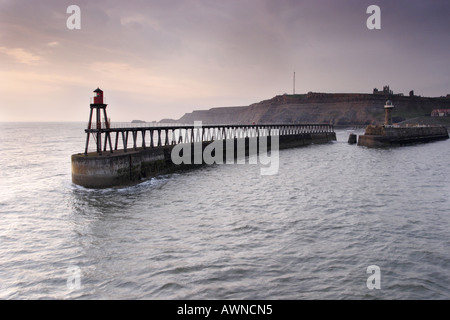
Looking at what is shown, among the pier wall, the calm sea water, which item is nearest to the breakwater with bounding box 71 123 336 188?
the pier wall

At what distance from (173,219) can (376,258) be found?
25.4ft

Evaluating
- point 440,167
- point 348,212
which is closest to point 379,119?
point 440,167

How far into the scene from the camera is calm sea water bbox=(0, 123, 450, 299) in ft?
27.5

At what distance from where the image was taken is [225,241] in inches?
447

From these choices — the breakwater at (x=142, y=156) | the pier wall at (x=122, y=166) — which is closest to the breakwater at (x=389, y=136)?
the breakwater at (x=142, y=156)

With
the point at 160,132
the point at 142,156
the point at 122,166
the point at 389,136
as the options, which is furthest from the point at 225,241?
the point at 389,136

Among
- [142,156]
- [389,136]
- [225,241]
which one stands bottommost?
[225,241]

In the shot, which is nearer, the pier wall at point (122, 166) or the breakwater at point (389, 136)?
the pier wall at point (122, 166)

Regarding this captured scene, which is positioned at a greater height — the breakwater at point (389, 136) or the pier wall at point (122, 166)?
the breakwater at point (389, 136)

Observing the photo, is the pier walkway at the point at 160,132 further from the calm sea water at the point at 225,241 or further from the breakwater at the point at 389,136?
the breakwater at the point at 389,136

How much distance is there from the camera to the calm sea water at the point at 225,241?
838 cm

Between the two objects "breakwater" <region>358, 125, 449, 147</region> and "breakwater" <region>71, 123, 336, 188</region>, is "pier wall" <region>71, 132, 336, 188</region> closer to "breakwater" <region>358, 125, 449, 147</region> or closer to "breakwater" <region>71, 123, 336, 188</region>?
"breakwater" <region>71, 123, 336, 188</region>

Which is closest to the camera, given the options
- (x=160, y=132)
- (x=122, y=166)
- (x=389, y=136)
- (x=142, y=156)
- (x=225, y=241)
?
(x=225, y=241)

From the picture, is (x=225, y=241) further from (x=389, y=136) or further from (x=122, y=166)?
(x=389, y=136)
